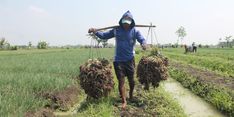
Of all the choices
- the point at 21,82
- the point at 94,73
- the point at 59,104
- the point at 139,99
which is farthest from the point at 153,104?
the point at 21,82

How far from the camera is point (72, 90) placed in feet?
31.5

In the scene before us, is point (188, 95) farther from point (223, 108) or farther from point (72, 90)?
point (72, 90)

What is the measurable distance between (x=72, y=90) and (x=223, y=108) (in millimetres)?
3684

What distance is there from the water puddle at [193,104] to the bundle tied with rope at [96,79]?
171cm

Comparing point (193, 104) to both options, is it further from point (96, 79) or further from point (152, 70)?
point (96, 79)

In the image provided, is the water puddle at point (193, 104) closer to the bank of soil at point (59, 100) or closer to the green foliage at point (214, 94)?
the green foliage at point (214, 94)

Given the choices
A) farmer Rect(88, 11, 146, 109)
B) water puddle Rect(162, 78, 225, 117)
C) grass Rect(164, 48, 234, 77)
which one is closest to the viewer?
water puddle Rect(162, 78, 225, 117)

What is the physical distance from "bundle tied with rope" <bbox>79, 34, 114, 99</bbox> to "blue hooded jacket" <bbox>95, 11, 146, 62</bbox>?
0.42 m

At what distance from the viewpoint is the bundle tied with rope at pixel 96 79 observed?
25.6 ft

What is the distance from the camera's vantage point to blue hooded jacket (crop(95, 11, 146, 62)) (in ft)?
26.6

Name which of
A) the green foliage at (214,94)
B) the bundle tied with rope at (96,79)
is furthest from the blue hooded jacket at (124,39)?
the green foliage at (214,94)

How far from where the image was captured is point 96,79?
25.7ft

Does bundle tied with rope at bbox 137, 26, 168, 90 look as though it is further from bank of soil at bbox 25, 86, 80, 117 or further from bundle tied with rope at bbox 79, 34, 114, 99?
bank of soil at bbox 25, 86, 80, 117

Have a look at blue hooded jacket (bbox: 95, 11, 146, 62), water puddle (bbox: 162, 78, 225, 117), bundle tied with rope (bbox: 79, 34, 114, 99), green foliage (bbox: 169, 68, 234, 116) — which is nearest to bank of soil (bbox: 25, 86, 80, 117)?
bundle tied with rope (bbox: 79, 34, 114, 99)
